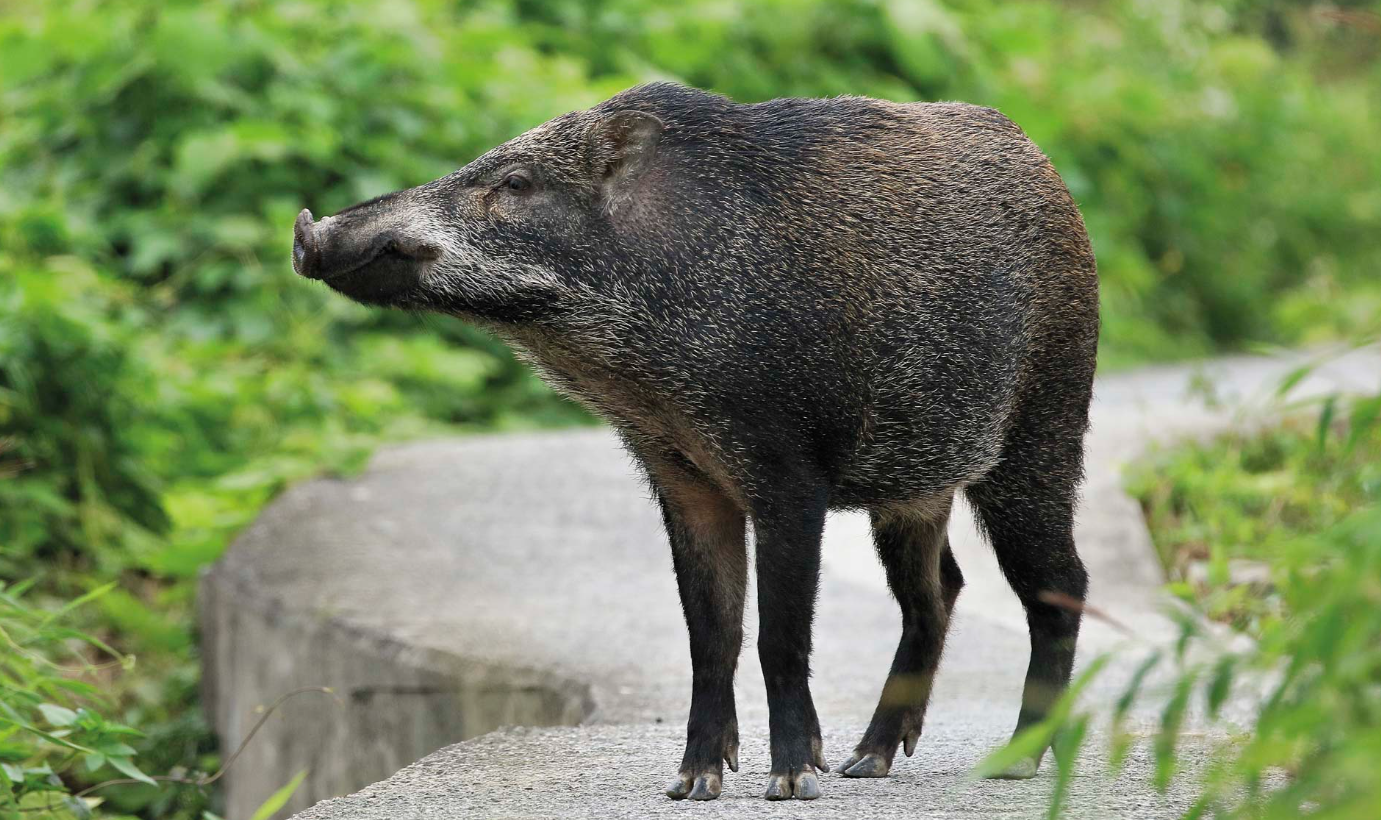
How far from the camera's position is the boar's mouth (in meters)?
3.33

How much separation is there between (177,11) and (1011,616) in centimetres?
550

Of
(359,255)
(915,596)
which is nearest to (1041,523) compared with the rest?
(915,596)

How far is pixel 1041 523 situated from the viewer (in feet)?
12.3

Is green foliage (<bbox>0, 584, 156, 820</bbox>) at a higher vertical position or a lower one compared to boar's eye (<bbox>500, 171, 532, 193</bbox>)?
lower

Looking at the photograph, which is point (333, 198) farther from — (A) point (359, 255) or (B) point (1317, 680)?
(B) point (1317, 680)

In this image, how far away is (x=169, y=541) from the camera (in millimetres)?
7086

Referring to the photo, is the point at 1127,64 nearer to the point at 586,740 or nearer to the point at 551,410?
the point at 551,410

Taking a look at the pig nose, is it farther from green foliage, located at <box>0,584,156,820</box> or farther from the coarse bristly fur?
green foliage, located at <box>0,584,156,820</box>

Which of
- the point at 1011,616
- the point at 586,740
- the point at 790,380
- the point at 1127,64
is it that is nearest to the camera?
the point at 790,380

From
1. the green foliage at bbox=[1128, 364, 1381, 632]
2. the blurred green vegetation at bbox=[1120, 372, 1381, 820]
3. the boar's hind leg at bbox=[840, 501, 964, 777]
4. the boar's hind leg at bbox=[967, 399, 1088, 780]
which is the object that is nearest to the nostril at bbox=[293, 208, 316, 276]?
the boar's hind leg at bbox=[840, 501, 964, 777]

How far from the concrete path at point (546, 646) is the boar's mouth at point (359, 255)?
3.36 ft

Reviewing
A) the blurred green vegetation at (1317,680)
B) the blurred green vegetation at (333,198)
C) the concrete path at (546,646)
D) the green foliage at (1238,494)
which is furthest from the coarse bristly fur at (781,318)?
the green foliage at (1238,494)

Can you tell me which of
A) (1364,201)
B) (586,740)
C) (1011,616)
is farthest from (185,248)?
(1364,201)

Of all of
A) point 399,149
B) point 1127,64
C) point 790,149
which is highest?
point 1127,64
